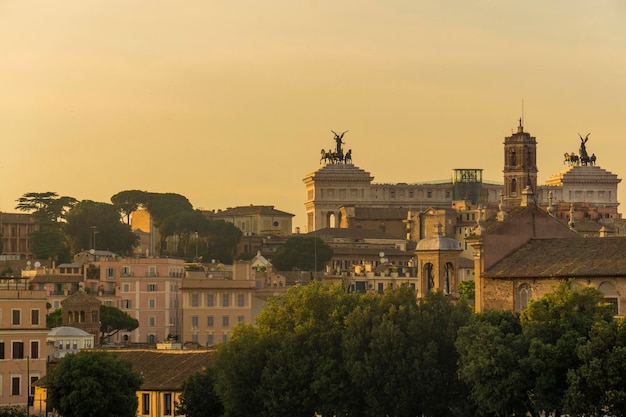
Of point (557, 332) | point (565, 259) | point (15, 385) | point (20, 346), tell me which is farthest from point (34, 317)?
point (557, 332)

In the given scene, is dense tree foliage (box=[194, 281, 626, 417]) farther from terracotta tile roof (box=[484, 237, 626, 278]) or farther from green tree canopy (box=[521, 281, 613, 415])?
terracotta tile roof (box=[484, 237, 626, 278])

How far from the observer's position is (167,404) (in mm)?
113625

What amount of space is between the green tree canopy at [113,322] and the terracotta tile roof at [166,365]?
1763 inches

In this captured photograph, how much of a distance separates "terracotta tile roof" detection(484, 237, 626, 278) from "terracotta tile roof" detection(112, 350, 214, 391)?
16.6m

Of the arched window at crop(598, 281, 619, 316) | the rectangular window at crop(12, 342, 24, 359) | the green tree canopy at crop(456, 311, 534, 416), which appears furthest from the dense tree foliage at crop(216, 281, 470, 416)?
the rectangular window at crop(12, 342, 24, 359)

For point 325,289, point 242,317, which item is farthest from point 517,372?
point 242,317

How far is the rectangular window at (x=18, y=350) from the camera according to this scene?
121m

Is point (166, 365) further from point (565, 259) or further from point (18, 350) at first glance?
point (565, 259)

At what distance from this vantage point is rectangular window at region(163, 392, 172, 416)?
11319 cm

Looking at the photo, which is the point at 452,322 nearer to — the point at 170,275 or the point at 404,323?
the point at 404,323

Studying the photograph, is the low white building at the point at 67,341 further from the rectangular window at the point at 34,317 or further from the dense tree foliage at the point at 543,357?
the dense tree foliage at the point at 543,357

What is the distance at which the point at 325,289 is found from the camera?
10912 centimetres

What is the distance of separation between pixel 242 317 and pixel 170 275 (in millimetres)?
13146

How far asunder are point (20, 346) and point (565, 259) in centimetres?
3048
